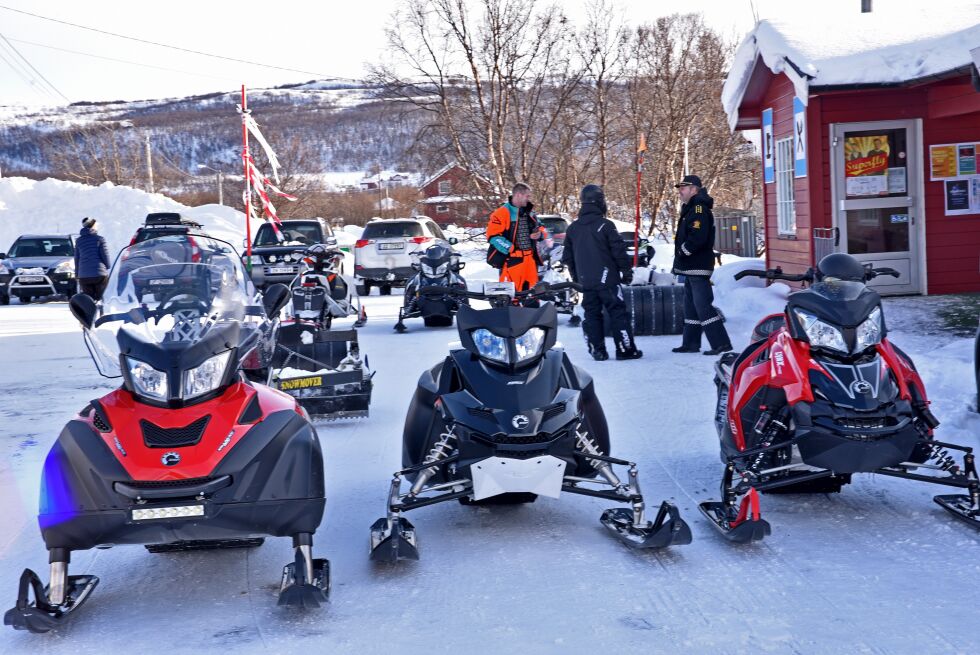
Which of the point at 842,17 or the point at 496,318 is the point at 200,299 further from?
the point at 842,17

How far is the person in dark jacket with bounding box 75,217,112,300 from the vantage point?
18.3 meters

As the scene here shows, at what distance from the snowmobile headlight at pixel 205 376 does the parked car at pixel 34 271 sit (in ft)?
71.0

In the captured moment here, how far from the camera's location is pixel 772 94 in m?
17.4

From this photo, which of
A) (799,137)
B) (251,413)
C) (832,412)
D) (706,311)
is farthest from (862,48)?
(251,413)

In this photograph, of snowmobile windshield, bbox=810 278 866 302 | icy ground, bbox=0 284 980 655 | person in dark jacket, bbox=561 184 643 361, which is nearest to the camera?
icy ground, bbox=0 284 980 655

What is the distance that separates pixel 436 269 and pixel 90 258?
647cm

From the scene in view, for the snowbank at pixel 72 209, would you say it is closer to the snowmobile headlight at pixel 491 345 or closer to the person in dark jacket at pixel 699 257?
the person in dark jacket at pixel 699 257

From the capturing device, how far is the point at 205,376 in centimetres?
464

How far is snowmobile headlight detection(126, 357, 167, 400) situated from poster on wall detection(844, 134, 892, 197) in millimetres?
12414

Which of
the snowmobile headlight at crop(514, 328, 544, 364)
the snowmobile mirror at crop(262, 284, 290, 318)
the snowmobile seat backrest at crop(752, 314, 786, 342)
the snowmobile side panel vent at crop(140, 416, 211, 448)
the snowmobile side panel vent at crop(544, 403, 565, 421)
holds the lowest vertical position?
the snowmobile side panel vent at crop(544, 403, 565, 421)

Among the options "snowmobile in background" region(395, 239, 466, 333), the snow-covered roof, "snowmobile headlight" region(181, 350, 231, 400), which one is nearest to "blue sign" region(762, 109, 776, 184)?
the snow-covered roof

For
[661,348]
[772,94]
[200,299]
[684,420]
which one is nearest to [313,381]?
[684,420]

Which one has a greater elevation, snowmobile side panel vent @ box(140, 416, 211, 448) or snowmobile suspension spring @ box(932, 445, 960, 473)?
snowmobile side panel vent @ box(140, 416, 211, 448)

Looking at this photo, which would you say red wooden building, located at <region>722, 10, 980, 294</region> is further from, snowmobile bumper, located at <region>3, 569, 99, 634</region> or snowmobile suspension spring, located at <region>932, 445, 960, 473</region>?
snowmobile bumper, located at <region>3, 569, 99, 634</region>
